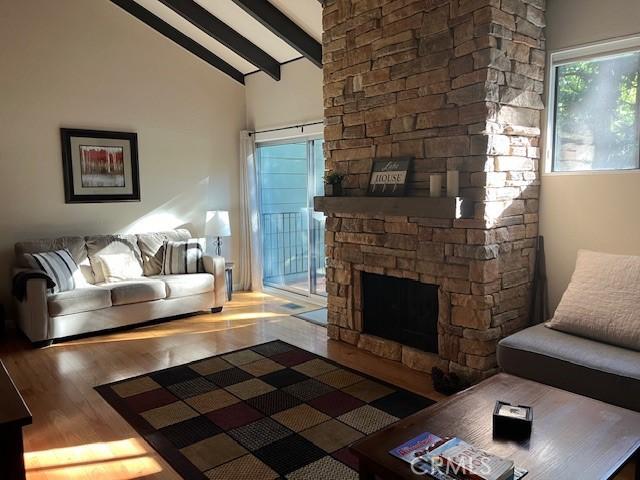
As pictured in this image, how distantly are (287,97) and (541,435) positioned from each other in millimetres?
4573

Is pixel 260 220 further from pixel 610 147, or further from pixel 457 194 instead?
pixel 610 147

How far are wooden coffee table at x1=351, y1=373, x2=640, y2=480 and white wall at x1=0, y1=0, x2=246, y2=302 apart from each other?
4.40 metres

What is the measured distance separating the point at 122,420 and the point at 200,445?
607mm

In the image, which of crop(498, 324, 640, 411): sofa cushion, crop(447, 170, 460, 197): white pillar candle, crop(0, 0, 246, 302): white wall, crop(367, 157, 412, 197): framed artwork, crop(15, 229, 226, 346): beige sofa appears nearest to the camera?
crop(498, 324, 640, 411): sofa cushion

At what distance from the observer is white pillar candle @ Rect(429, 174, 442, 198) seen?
10.7 ft

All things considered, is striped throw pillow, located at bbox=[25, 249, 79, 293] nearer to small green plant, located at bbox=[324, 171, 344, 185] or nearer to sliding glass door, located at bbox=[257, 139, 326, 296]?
sliding glass door, located at bbox=[257, 139, 326, 296]

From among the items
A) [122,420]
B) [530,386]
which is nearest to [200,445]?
[122,420]

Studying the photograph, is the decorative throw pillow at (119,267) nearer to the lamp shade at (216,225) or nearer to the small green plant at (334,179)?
the lamp shade at (216,225)

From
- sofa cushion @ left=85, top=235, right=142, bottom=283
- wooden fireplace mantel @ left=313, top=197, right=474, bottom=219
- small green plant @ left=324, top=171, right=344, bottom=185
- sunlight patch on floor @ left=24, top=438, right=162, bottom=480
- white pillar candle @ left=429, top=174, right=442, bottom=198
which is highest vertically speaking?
small green plant @ left=324, top=171, right=344, bottom=185

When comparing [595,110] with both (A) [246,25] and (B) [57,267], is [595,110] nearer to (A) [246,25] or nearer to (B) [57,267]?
(A) [246,25]

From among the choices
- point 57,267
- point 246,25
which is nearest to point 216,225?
point 57,267

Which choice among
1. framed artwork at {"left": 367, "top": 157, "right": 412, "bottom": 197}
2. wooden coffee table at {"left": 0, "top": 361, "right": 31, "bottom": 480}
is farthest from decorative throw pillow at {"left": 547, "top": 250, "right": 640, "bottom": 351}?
wooden coffee table at {"left": 0, "top": 361, "right": 31, "bottom": 480}

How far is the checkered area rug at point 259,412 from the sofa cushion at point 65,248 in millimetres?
1833

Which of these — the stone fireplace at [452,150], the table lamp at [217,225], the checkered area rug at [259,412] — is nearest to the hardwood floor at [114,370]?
the checkered area rug at [259,412]
